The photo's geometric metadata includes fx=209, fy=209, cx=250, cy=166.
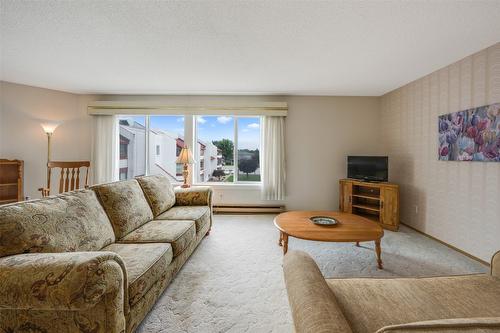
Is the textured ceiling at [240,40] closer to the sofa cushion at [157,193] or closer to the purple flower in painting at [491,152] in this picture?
the purple flower in painting at [491,152]

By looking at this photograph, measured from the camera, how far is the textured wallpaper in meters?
2.28

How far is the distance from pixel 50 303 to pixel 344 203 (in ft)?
12.9

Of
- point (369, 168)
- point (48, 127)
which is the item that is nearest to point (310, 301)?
point (369, 168)

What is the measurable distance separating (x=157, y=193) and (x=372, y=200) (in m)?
3.59

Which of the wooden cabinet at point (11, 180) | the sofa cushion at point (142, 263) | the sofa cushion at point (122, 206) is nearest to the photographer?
the sofa cushion at point (142, 263)

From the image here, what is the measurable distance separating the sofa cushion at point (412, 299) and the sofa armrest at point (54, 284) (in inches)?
45.4

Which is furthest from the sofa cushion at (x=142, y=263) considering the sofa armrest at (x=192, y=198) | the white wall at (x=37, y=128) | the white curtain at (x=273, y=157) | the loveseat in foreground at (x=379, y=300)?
the white wall at (x=37, y=128)

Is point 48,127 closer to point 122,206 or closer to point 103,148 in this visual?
point 103,148

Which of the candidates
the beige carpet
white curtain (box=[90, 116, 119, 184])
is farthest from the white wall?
the beige carpet

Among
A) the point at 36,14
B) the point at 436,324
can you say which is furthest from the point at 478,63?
the point at 36,14

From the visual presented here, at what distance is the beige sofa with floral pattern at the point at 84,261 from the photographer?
972 mm

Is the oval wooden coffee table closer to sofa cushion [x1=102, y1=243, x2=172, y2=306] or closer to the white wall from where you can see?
sofa cushion [x1=102, y1=243, x2=172, y2=306]

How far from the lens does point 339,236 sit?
2025mm

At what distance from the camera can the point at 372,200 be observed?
149 inches
